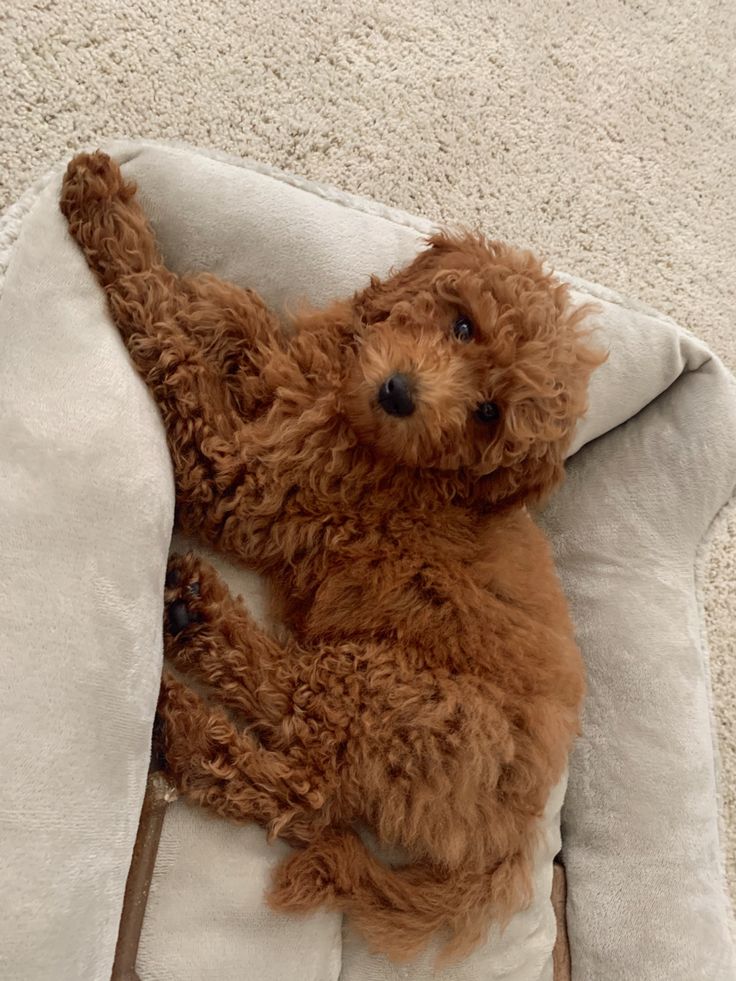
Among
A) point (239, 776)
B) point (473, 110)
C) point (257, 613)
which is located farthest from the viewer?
point (473, 110)

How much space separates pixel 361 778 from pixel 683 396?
1.12 metres

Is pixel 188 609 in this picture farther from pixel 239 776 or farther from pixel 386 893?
pixel 386 893

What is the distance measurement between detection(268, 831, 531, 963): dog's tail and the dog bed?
0.06 metres

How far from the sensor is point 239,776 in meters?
1.32

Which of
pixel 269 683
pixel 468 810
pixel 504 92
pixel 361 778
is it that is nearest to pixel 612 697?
pixel 468 810

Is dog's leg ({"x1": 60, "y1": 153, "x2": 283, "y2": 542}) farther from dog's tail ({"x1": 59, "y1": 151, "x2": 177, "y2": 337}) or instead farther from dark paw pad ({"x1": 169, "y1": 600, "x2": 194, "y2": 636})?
dark paw pad ({"x1": 169, "y1": 600, "x2": 194, "y2": 636})

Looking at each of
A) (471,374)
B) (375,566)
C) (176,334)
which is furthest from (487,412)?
→ (176,334)

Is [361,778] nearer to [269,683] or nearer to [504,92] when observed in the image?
[269,683]

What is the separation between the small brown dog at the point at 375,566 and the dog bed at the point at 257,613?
0.08m

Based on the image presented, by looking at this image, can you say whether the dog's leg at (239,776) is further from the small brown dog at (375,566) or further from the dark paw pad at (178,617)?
the dark paw pad at (178,617)

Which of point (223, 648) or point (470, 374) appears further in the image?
point (223, 648)

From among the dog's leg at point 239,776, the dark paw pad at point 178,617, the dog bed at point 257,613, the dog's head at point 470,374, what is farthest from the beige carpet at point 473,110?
the dog's leg at point 239,776

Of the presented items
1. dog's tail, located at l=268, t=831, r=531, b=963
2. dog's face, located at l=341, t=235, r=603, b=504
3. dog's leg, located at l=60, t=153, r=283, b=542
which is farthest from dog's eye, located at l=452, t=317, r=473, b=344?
dog's tail, located at l=268, t=831, r=531, b=963

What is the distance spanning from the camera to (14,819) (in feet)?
3.53
